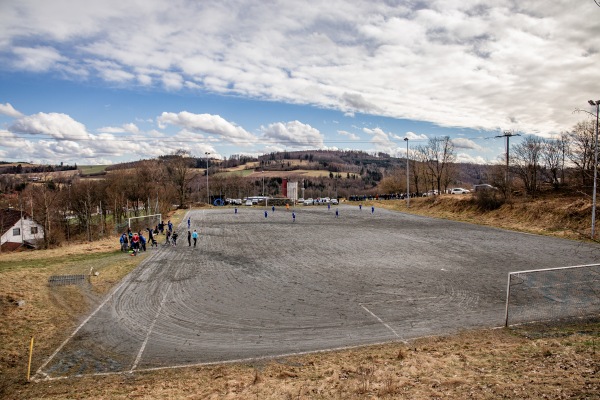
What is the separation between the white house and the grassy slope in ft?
187

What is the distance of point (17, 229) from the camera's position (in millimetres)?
61594

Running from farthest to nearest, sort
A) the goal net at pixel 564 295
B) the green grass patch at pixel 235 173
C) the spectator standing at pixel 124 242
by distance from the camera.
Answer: the green grass patch at pixel 235 173 → the spectator standing at pixel 124 242 → the goal net at pixel 564 295

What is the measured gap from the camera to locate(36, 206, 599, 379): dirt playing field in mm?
11320

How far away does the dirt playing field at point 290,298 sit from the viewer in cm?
1132

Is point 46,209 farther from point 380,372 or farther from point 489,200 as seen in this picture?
point 489,200

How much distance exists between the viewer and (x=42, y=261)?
77.6 feet

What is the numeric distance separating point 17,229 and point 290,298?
216ft

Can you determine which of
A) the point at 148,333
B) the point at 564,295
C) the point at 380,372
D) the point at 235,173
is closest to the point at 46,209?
the point at 148,333

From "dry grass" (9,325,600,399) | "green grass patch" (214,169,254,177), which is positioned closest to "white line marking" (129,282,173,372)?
"dry grass" (9,325,600,399)

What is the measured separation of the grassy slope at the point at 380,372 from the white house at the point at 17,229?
5686 cm

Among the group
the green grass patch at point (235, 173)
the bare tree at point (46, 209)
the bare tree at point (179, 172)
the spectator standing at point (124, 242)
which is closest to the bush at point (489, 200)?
the spectator standing at point (124, 242)

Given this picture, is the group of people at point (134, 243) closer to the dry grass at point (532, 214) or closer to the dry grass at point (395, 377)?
the dry grass at point (395, 377)

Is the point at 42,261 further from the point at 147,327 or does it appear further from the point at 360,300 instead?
the point at 360,300

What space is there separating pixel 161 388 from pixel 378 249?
70.0ft
